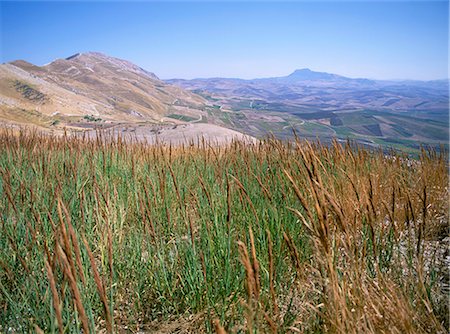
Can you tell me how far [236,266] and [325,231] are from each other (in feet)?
3.23

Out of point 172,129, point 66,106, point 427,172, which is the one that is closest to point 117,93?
point 66,106

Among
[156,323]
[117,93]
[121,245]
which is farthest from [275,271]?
[117,93]

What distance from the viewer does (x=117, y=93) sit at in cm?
11875

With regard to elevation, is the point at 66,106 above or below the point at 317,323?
above

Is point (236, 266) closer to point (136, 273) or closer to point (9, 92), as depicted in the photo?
point (136, 273)

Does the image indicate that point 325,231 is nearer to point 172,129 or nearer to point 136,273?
point 136,273

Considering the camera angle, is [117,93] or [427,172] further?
[117,93]

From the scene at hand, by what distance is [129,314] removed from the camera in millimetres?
1969

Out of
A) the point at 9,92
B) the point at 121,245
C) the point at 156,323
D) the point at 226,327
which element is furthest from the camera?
the point at 9,92

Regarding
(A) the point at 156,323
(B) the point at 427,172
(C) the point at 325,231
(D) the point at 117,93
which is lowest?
(A) the point at 156,323

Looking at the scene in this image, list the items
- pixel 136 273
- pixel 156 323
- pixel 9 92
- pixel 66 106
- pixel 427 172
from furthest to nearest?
pixel 66 106 < pixel 9 92 < pixel 427 172 < pixel 136 273 < pixel 156 323

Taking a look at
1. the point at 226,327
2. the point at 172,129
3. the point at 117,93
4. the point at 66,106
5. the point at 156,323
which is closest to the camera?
the point at 226,327

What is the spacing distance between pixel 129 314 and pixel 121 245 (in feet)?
1.82

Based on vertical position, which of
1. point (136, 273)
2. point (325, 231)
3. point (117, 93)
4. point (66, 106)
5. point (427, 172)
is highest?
point (117, 93)
